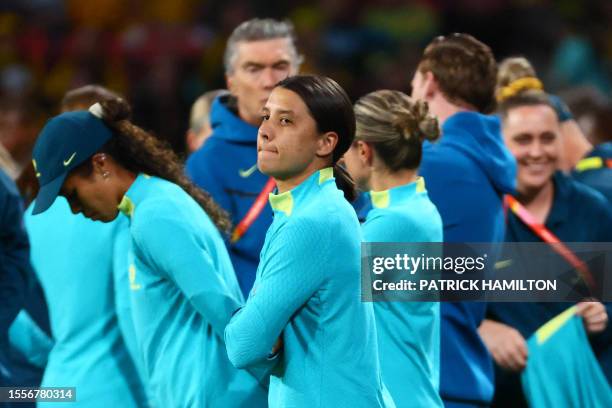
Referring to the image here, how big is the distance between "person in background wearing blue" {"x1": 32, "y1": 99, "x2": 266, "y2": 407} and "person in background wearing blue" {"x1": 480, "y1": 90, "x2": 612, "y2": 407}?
4.94 ft

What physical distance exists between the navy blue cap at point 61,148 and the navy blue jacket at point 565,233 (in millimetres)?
1909

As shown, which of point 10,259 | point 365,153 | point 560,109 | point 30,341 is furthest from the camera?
point 560,109

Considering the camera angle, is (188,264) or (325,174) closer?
(325,174)

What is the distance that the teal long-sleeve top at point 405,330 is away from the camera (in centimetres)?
375

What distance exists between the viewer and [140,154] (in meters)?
3.91

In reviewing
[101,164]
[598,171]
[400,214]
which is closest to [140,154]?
[101,164]

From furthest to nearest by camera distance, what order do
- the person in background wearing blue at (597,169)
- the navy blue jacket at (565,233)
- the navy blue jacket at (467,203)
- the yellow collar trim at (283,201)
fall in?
the person in background wearing blue at (597,169)
the navy blue jacket at (565,233)
the navy blue jacket at (467,203)
the yellow collar trim at (283,201)

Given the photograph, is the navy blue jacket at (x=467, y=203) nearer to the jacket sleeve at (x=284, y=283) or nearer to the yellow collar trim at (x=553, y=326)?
the yellow collar trim at (x=553, y=326)

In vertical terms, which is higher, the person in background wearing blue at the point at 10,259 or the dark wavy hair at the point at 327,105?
the dark wavy hair at the point at 327,105

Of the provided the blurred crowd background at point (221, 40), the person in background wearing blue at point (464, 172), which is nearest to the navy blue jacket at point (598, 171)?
the person in background wearing blue at point (464, 172)

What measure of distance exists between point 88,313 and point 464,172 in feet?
4.64

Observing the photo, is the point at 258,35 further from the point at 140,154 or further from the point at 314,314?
the point at 314,314

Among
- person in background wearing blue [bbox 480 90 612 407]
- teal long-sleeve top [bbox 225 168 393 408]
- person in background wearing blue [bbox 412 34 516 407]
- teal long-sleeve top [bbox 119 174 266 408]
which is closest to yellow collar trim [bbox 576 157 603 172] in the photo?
person in background wearing blue [bbox 480 90 612 407]

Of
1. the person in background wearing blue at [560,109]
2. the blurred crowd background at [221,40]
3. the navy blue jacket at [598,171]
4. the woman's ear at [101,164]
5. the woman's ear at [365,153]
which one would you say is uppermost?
the blurred crowd background at [221,40]
